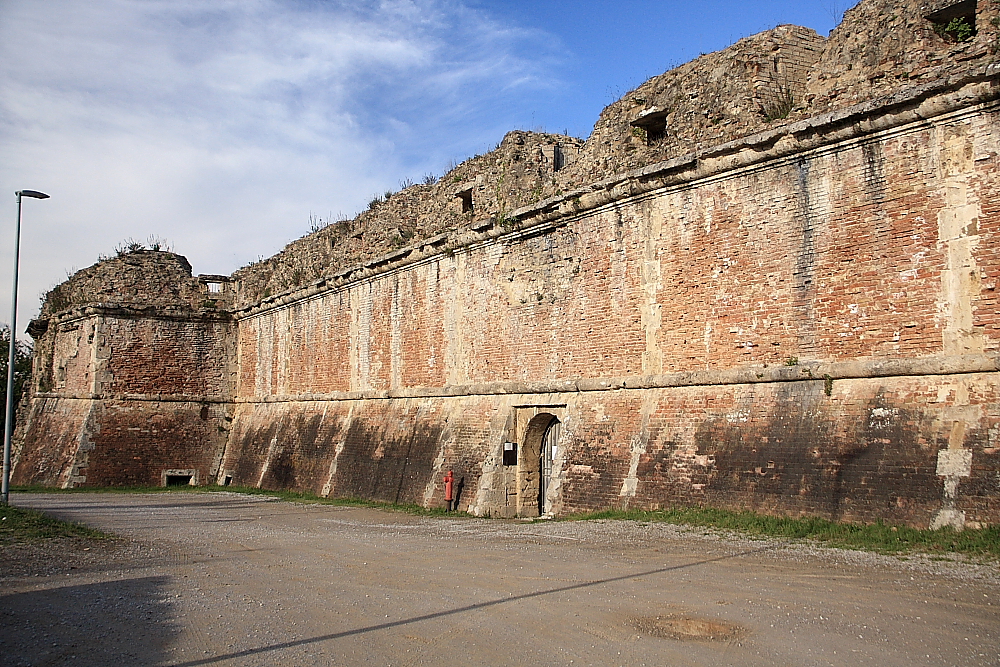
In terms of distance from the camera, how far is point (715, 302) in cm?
1145

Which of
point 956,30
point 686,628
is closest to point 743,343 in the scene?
point 956,30

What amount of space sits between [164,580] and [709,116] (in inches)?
352

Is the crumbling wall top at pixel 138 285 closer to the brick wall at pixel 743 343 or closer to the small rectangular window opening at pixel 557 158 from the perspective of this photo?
the brick wall at pixel 743 343

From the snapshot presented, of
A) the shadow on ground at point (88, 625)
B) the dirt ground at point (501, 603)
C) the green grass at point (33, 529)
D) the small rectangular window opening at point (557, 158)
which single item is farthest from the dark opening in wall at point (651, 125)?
the green grass at point (33, 529)

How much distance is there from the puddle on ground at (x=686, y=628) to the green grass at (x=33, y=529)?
7.66 metres

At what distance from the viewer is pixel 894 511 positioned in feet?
28.3

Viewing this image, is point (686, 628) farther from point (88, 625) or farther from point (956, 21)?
point (956, 21)

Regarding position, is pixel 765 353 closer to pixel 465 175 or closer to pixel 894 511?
pixel 894 511

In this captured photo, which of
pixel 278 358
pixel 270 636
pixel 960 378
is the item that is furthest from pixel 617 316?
pixel 278 358

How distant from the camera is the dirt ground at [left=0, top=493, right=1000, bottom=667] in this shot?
209 inches

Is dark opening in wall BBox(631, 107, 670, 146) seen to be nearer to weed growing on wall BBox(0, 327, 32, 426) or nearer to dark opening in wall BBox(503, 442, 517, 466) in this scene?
dark opening in wall BBox(503, 442, 517, 466)

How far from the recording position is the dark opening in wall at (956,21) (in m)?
9.61

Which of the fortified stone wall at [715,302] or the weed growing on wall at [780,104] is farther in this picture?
the weed growing on wall at [780,104]

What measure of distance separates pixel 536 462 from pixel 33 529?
7540mm
